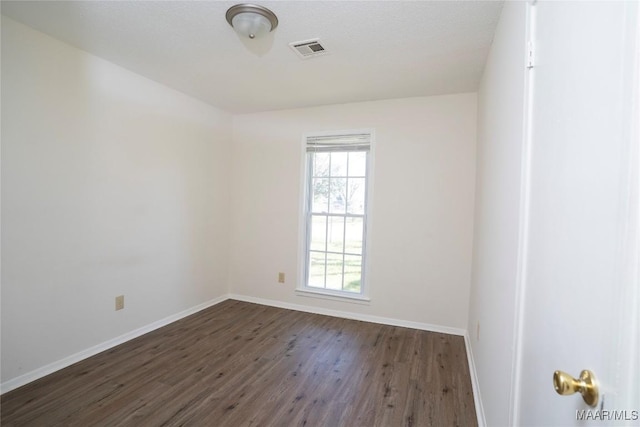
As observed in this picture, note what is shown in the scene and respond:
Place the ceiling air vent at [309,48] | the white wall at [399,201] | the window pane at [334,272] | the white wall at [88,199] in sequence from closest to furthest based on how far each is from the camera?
the white wall at [88,199] < the ceiling air vent at [309,48] < the white wall at [399,201] < the window pane at [334,272]

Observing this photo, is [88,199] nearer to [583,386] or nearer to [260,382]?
[260,382]

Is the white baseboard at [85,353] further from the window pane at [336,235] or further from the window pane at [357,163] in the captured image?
the window pane at [357,163]

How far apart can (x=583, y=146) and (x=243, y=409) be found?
2.12m

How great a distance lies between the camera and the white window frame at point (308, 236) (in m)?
3.32

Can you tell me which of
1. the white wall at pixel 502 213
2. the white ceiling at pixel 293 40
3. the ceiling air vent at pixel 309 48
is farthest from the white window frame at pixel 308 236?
the white wall at pixel 502 213

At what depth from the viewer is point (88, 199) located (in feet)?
7.79

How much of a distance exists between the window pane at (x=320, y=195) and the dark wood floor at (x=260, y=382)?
4.62ft

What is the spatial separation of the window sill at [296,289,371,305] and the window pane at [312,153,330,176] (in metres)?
1.44

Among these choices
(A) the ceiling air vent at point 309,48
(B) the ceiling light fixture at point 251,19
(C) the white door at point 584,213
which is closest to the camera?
(C) the white door at point 584,213

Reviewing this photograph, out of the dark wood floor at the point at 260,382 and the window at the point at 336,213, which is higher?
the window at the point at 336,213

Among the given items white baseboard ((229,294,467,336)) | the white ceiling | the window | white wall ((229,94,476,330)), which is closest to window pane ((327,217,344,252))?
the window

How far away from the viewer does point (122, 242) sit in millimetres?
2643

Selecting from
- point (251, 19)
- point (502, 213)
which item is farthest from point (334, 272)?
point (251, 19)

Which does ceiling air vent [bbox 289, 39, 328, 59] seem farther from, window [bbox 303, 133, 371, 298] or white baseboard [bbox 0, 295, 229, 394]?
white baseboard [bbox 0, 295, 229, 394]
